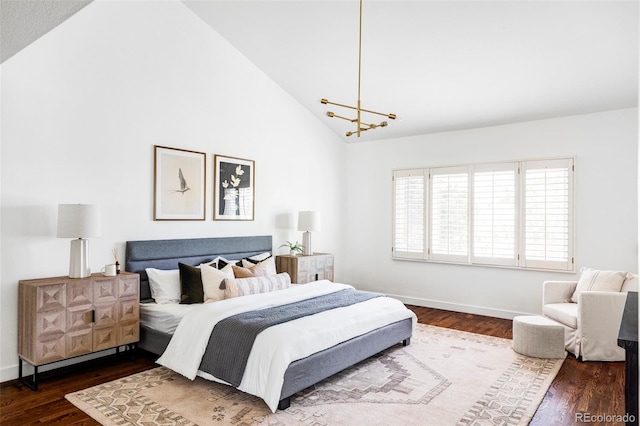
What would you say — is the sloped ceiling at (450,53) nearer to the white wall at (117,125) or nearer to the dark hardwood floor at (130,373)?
the white wall at (117,125)

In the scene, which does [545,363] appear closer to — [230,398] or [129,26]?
[230,398]

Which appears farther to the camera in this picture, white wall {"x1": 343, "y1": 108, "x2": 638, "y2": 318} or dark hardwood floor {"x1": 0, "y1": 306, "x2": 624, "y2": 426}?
white wall {"x1": 343, "y1": 108, "x2": 638, "y2": 318}

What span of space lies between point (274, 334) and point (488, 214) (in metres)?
3.87

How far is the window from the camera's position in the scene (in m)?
5.32

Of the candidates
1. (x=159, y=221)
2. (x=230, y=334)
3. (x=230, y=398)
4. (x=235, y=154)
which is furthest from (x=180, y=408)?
(x=235, y=154)

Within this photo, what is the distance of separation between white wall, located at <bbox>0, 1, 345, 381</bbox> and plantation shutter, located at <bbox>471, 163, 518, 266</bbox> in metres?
2.74

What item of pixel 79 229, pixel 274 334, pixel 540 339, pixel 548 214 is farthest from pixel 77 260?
pixel 548 214

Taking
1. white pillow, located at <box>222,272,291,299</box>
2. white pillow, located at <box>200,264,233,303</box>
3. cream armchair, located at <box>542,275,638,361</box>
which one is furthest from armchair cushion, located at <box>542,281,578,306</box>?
white pillow, located at <box>200,264,233,303</box>

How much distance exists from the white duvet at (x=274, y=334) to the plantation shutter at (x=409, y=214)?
87.7 inches

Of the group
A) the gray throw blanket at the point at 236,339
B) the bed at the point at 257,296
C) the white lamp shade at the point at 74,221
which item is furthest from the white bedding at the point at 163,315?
the white lamp shade at the point at 74,221

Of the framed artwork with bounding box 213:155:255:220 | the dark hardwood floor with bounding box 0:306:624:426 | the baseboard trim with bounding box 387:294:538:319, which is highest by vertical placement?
the framed artwork with bounding box 213:155:255:220

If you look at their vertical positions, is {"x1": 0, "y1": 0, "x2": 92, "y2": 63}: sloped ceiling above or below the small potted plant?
above

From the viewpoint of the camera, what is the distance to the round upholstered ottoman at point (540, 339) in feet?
13.3

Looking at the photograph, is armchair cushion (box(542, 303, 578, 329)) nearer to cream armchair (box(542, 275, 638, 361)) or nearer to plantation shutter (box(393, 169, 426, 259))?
cream armchair (box(542, 275, 638, 361))
